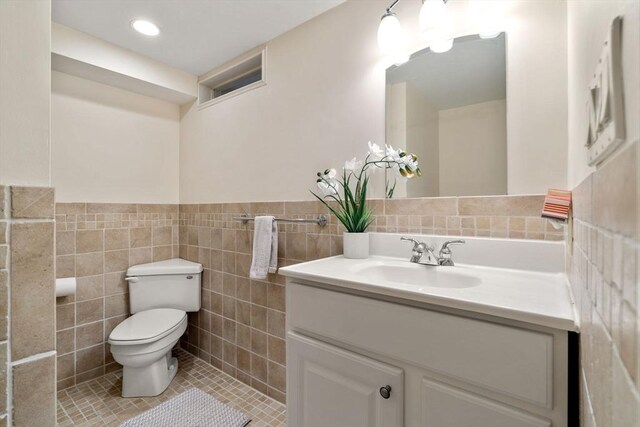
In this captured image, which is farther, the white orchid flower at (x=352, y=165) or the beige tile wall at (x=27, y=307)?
the white orchid flower at (x=352, y=165)

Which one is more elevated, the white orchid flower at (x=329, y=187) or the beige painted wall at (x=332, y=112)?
the beige painted wall at (x=332, y=112)

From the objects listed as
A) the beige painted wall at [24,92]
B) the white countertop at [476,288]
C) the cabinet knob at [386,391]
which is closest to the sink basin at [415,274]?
the white countertop at [476,288]

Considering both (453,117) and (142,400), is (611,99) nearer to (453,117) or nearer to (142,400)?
(453,117)

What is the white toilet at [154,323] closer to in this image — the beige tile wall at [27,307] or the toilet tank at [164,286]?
the toilet tank at [164,286]

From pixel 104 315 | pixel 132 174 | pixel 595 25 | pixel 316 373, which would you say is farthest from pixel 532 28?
pixel 104 315

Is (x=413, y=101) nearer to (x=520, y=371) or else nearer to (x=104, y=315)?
(x=520, y=371)

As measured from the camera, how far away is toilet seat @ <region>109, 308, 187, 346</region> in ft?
5.63

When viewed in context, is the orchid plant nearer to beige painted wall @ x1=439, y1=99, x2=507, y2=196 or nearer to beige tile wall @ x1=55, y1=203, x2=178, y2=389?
beige painted wall @ x1=439, y1=99, x2=507, y2=196

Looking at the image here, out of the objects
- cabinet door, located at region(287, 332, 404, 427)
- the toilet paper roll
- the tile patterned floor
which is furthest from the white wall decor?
the toilet paper roll

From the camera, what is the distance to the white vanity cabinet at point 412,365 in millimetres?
641

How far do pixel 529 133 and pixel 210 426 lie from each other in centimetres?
202

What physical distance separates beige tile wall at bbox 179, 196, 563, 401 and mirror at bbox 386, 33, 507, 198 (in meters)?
0.09

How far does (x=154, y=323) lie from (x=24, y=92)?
1.74 meters

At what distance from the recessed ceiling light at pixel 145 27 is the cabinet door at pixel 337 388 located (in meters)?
1.93
